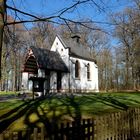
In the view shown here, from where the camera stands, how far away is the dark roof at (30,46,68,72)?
3950 cm

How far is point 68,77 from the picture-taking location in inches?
1745

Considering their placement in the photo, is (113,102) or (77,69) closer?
(113,102)

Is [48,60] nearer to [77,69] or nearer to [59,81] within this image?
[59,81]

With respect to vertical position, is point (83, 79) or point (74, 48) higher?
point (74, 48)

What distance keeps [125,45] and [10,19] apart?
53442mm

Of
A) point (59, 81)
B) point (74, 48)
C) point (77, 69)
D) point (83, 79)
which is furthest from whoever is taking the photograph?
point (74, 48)

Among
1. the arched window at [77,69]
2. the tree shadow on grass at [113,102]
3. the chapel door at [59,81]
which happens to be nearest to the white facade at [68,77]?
the chapel door at [59,81]

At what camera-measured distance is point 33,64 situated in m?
41.2

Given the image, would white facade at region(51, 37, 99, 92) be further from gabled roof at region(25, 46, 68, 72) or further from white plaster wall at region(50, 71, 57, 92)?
white plaster wall at region(50, 71, 57, 92)

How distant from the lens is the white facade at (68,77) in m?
41.6

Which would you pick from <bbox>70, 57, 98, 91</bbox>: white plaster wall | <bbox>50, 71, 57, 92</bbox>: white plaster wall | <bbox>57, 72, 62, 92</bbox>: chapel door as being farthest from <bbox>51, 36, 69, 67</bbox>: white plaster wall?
<bbox>50, 71, 57, 92</bbox>: white plaster wall

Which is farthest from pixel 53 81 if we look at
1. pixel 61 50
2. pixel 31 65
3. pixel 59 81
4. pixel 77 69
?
pixel 77 69

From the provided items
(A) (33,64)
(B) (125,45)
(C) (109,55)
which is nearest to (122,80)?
(C) (109,55)

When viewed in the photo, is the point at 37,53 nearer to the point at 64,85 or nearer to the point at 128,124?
the point at 64,85
